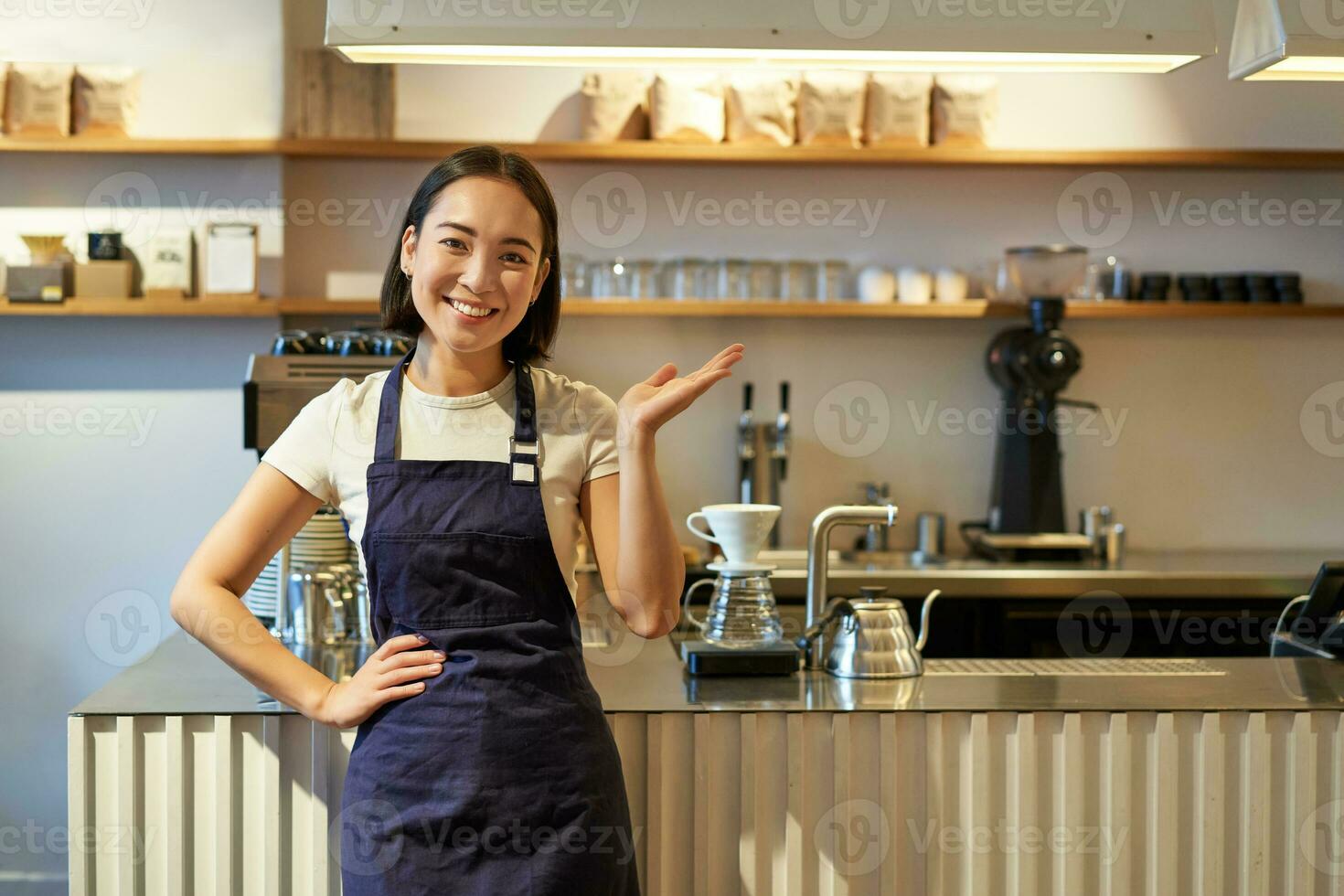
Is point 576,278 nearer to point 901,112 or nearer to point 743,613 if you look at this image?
point 901,112

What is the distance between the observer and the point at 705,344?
14.7 feet

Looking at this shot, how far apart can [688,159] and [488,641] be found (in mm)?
2821

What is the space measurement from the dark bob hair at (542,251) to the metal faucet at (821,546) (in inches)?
29.0

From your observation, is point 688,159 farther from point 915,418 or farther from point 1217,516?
point 1217,516

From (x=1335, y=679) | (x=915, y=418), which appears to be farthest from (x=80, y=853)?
(x=915, y=418)

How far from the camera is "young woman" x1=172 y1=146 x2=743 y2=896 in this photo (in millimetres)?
1585

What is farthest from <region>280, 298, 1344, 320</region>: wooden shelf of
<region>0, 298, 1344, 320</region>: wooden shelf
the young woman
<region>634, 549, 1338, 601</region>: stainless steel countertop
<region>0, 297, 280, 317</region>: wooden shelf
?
the young woman

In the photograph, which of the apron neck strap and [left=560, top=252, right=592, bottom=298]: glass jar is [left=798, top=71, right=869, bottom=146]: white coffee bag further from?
the apron neck strap

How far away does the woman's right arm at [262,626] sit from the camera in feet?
5.30

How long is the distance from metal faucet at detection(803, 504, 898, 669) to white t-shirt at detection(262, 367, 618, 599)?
72 centimetres

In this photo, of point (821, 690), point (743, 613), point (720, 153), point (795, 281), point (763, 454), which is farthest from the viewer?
point (763, 454)

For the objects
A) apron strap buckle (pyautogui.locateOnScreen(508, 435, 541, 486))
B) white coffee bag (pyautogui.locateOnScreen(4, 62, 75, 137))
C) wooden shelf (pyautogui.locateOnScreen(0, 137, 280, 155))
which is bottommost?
apron strap buckle (pyautogui.locateOnScreen(508, 435, 541, 486))

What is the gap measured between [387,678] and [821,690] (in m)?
0.81

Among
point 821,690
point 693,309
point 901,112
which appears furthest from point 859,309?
point 821,690
